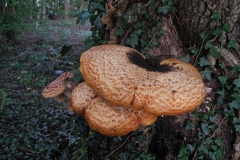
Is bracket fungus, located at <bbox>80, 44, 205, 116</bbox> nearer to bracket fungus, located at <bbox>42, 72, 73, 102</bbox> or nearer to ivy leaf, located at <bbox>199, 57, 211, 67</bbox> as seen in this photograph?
ivy leaf, located at <bbox>199, 57, 211, 67</bbox>

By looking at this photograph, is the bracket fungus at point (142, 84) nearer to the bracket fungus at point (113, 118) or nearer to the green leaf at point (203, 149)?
the bracket fungus at point (113, 118)

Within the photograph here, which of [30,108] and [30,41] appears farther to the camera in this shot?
[30,41]

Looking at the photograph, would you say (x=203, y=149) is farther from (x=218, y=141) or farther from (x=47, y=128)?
(x=47, y=128)

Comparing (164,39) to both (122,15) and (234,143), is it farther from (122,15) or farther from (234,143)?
(234,143)

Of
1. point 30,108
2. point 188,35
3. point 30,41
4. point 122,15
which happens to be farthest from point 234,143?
point 30,41

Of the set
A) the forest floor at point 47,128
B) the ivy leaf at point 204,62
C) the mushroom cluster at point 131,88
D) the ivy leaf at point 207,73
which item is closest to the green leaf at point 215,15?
the ivy leaf at point 204,62

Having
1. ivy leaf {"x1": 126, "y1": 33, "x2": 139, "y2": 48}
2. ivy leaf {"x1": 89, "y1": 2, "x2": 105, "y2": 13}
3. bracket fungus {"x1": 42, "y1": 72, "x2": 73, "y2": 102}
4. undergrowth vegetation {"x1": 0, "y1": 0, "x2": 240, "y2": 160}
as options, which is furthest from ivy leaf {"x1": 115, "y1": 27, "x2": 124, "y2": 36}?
bracket fungus {"x1": 42, "y1": 72, "x2": 73, "y2": 102}
